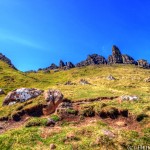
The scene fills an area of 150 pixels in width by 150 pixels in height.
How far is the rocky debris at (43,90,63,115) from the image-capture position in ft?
147

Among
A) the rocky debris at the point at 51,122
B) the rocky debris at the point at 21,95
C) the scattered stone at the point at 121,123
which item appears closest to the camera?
the scattered stone at the point at 121,123

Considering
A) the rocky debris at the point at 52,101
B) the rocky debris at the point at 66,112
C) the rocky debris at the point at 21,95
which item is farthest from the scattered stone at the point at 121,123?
the rocky debris at the point at 21,95

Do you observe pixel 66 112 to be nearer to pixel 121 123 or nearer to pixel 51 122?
pixel 51 122

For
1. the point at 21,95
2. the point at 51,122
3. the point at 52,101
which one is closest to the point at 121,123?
the point at 51,122

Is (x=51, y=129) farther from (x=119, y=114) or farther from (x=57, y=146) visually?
(x=119, y=114)

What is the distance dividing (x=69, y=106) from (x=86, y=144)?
12913 millimetres

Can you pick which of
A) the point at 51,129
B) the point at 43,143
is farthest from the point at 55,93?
the point at 43,143

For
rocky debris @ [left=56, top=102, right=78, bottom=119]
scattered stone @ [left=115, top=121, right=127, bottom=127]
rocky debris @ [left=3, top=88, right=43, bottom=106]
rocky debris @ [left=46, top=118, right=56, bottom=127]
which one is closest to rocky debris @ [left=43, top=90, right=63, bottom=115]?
rocky debris @ [left=56, top=102, right=78, bottom=119]

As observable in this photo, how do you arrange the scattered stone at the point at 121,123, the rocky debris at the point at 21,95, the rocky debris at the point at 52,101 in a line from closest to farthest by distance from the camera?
1. the scattered stone at the point at 121,123
2. the rocky debris at the point at 52,101
3. the rocky debris at the point at 21,95

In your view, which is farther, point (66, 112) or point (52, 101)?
point (52, 101)

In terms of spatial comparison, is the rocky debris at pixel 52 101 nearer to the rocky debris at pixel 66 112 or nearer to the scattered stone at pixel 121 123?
the rocky debris at pixel 66 112

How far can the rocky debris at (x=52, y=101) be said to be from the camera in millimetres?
44844

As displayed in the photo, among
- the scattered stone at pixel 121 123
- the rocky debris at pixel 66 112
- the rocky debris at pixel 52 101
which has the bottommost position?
the scattered stone at pixel 121 123

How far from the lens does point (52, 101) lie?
46906mm
